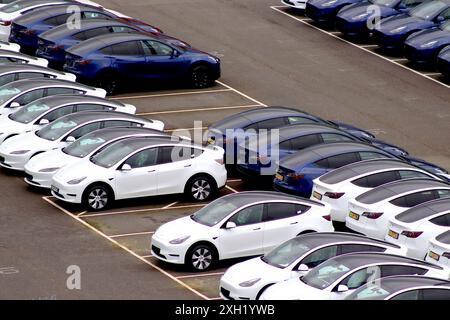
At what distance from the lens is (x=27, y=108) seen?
3628cm

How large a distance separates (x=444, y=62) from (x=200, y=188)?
1297 cm

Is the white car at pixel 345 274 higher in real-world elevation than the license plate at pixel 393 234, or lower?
higher

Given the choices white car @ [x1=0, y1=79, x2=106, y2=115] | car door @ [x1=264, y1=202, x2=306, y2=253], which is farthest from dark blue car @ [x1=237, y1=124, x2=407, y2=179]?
white car @ [x1=0, y1=79, x2=106, y2=115]

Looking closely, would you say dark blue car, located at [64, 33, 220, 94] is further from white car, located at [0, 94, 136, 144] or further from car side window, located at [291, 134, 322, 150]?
car side window, located at [291, 134, 322, 150]

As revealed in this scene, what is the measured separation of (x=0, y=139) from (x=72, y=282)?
859 cm

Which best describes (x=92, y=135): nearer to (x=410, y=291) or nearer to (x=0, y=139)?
(x=0, y=139)

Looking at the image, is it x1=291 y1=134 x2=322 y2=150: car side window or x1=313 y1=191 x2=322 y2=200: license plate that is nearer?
x1=313 y1=191 x2=322 y2=200: license plate

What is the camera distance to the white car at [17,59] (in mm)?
39953

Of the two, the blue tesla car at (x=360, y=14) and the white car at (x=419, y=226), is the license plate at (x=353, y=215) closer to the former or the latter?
the white car at (x=419, y=226)

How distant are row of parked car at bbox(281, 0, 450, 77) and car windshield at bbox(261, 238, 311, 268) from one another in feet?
56.9

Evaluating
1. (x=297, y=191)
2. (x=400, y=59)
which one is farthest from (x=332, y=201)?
(x=400, y=59)

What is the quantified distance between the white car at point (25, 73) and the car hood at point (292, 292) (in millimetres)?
13564

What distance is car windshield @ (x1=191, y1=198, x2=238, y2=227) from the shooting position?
96.4 feet

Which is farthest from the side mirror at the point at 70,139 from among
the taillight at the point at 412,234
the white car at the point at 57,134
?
the taillight at the point at 412,234
